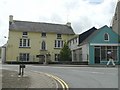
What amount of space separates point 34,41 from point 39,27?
14.6ft

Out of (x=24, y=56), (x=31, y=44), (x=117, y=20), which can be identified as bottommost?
(x=24, y=56)

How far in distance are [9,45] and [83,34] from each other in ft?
53.7

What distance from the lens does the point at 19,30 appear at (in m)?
65.3

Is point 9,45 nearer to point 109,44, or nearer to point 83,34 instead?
point 83,34

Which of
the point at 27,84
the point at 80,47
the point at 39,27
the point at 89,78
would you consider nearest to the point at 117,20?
the point at 80,47

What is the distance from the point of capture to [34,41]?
218 ft

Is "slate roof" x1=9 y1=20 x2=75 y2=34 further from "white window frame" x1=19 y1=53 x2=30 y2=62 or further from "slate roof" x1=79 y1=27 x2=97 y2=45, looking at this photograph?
"slate roof" x1=79 y1=27 x2=97 y2=45

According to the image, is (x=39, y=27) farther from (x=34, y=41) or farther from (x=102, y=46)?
(x=102, y=46)

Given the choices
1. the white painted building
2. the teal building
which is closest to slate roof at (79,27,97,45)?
the white painted building

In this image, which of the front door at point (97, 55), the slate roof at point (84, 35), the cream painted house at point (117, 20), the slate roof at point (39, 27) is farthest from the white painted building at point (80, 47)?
the slate roof at point (39, 27)

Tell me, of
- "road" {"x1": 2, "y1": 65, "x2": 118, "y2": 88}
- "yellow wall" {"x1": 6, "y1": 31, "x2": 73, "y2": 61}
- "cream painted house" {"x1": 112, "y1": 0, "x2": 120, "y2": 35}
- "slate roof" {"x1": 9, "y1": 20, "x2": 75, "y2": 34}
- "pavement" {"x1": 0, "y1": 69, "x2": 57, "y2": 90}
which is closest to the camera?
"pavement" {"x1": 0, "y1": 69, "x2": 57, "y2": 90}

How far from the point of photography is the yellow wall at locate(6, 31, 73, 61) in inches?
2520

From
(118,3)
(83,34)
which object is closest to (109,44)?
(83,34)

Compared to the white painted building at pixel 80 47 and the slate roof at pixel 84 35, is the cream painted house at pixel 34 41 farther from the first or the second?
the slate roof at pixel 84 35
